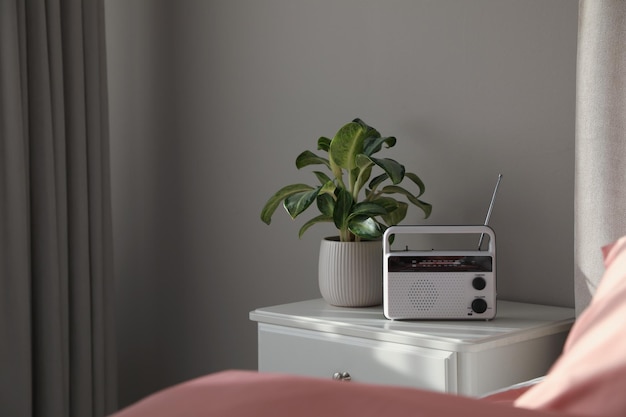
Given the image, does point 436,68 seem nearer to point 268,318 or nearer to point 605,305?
point 268,318

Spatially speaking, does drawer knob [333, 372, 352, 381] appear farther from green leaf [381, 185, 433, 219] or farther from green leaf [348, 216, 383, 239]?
green leaf [381, 185, 433, 219]

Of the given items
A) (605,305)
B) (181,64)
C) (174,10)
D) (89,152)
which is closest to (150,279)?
(89,152)

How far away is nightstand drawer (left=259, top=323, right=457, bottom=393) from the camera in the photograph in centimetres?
154

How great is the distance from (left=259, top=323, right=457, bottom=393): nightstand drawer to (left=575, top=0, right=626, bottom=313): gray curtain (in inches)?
12.7

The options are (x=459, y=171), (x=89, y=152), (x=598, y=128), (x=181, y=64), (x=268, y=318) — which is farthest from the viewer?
(x=181, y=64)

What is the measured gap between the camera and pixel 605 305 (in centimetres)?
67

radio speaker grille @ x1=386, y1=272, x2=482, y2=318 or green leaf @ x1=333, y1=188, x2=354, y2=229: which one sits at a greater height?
green leaf @ x1=333, y1=188, x2=354, y2=229

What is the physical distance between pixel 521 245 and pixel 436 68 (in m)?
0.48

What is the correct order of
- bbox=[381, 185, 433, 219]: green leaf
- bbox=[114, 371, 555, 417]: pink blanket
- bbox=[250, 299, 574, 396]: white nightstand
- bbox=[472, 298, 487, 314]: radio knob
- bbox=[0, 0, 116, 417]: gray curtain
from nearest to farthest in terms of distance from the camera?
bbox=[114, 371, 555, 417]: pink blanket
bbox=[250, 299, 574, 396]: white nightstand
bbox=[472, 298, 487, 314]: radio knob
bbox=[381, 185, 433, 219]: green leaf
bbox=[0, 0, 116, 417]: gray curtain

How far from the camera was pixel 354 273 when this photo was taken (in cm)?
185

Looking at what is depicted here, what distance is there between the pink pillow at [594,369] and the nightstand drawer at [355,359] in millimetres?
842

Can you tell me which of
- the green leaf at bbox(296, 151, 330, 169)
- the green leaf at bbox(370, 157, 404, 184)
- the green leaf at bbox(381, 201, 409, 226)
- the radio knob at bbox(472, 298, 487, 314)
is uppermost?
the green leaf at bbox(296, 151, 330, 169)

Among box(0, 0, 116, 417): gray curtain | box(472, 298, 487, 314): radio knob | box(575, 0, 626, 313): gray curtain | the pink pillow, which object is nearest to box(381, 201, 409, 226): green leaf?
box(472, 298, 487, 314): radio knob

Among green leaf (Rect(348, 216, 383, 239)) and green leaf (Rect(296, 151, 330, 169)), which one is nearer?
green leaf (Rect(348, 216, 383, 239))
